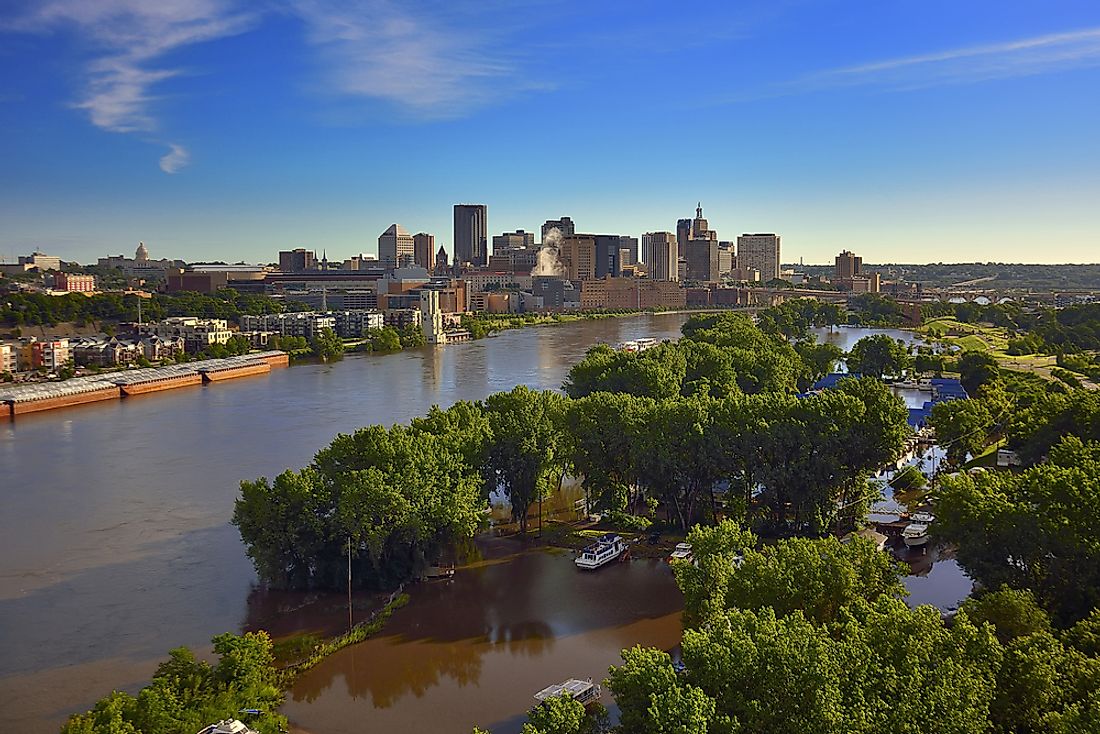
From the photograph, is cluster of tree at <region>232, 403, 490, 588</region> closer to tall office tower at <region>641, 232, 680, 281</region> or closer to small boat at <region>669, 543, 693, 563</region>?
small boat at <region>669, 543, 693, 563</region>

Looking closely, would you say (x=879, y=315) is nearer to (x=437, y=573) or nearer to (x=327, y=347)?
(x=327, y=347)

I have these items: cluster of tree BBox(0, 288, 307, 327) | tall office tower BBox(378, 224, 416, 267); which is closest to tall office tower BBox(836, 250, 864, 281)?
tall office tower BBox(378, 224, 416, 267)

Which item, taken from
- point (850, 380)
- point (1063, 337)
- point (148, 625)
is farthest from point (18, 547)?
point (1063, 337)

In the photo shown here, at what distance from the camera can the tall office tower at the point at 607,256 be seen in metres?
81.3

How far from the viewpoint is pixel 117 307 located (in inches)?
1433

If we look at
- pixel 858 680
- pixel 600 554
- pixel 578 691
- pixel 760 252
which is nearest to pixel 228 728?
pixel 578 691

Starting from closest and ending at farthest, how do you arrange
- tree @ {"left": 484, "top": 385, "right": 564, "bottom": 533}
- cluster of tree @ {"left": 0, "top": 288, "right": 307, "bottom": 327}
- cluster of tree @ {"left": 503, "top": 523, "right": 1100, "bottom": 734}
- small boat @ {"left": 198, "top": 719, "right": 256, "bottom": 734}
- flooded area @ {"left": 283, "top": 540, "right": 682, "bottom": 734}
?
1. cluster of tree @ {"left": 503, "top": 523, "right": 1100, "bottom": 734}
2. small boat @ {"left": 198, "top": 719, "right": 256, "bottom": 734}
3. flooded area @ {"left": 283, "top": 540, "right": 682, "bottom": 734}
4. tree @ {"left": 484, "top": 385, "right": 564, "bottom": 533}
5. cluster of tree @ {"left": 0, "top": 288, "right": 307, "bottom": 327}

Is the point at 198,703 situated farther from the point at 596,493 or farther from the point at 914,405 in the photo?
the point at 914,405

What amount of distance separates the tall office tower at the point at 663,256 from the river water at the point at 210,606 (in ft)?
239

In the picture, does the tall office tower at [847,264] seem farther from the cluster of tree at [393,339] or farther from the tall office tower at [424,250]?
the cluster of tree at [393,339]

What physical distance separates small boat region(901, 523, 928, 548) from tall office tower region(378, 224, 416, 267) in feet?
275

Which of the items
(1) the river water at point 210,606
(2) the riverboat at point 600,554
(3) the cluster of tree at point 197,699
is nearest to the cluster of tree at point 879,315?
(1) the river water at point 210,606

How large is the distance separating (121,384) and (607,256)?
61.0 meters

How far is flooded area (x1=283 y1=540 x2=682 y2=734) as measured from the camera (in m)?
7.16
